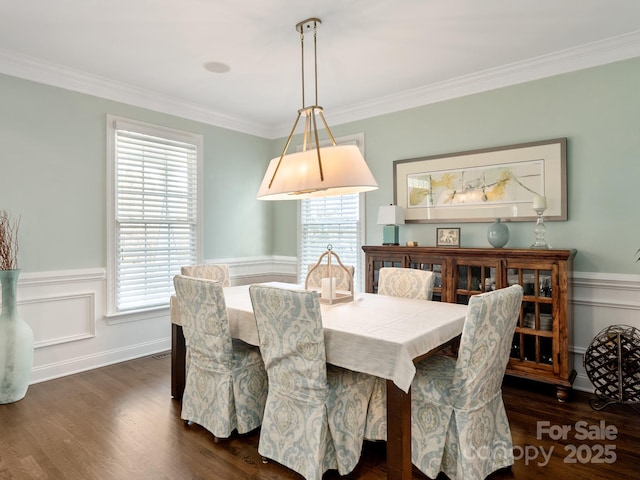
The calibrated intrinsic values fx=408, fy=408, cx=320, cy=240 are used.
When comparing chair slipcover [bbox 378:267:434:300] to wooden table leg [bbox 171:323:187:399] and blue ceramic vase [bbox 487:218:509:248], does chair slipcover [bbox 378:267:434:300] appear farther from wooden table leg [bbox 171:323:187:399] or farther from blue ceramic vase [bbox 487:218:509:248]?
wooden table leg [bbox 171:323:187:399]

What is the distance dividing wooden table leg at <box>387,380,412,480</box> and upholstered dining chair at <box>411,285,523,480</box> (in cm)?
21

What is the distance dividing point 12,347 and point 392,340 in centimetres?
289

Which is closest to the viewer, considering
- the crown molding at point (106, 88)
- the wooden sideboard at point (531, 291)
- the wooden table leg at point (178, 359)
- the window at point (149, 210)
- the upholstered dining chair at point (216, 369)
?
the upholstered dining chair at point (216, 369)

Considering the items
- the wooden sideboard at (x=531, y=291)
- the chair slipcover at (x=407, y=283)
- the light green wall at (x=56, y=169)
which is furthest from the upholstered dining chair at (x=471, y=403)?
the light green wall at (x=56, y=169)

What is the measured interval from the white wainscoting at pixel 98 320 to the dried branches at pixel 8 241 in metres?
0.19

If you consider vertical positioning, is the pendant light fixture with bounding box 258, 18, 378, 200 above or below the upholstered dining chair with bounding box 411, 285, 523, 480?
above

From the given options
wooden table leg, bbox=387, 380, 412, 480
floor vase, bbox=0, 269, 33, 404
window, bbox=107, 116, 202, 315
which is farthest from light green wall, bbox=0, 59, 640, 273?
wooden table leg, bbox=387, 380, 412, 480

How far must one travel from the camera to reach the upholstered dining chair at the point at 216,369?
97.0 inches

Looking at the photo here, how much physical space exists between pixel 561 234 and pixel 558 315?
2.44 ft

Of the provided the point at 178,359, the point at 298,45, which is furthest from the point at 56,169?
the point at 298,45

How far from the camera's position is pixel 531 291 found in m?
3.16

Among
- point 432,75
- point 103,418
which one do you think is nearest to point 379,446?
point 103,418

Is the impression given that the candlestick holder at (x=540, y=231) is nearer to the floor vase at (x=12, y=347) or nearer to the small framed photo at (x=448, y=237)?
the small framed photo at (x=448, y=237)

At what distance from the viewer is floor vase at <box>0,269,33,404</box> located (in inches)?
119
